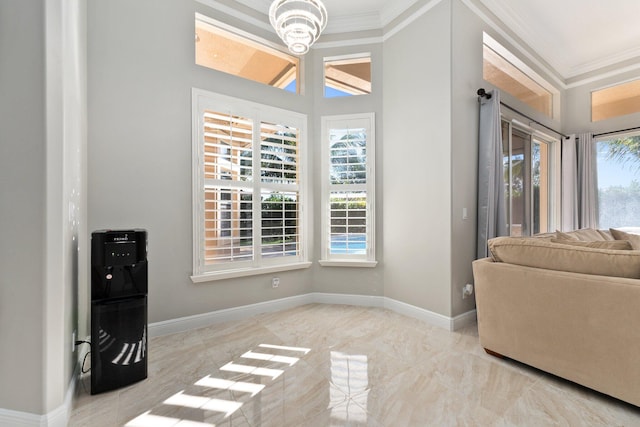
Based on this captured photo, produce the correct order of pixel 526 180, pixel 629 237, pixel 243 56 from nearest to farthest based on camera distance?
pixel 243 56 → pixel 629 237 → pixel 526 180

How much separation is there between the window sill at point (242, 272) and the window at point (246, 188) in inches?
0.4

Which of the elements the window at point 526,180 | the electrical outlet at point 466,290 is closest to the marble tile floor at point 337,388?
the electrical outlet at point 466,290

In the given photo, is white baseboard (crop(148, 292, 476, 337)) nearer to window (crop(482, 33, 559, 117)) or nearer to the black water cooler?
the black water cooler

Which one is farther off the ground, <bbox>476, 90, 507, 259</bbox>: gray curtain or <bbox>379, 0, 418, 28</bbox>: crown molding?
<bbox>379, 0, 418, 28</bbox>: crown molding

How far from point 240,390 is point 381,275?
2091mm

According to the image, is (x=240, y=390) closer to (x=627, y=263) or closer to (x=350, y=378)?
(x=350, y=378)

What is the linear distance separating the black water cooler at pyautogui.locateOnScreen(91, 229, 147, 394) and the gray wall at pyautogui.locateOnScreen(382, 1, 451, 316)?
8.13 ft

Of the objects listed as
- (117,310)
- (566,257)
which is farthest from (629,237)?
(117,310)

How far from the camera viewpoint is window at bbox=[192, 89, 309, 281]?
277cm

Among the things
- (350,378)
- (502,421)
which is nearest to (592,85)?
(502,421)

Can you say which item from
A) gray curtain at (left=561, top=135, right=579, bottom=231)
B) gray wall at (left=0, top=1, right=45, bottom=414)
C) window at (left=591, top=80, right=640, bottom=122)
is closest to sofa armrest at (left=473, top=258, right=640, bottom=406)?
gray wall at (left=0, top=1, right=45, bottom=414)

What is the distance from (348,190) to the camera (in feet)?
11.3

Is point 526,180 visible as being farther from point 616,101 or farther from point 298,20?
point 298,20

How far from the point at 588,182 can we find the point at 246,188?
5247mm
